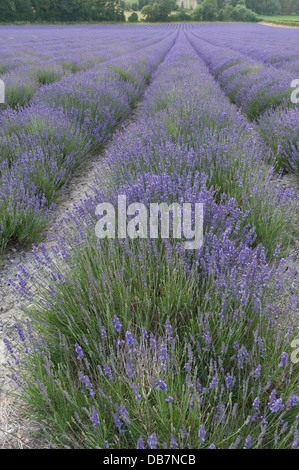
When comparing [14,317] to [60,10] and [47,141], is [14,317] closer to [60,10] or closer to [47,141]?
[47,141]

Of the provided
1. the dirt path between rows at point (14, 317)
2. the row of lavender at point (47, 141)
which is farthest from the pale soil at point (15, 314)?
the row of lavender at point (47, 141)

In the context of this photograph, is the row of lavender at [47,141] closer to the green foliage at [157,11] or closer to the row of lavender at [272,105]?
the row of lavender at [272,105]

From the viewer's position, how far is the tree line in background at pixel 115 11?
37.4m

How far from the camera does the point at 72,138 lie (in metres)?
3.82

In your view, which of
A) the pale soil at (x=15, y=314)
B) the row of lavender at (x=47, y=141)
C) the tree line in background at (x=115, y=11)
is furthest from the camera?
the tree line in background at (x=115, y=11)

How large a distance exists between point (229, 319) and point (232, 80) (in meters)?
6.31

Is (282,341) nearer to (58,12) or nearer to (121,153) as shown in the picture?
(121,153)

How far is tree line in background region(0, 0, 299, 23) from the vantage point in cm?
3738

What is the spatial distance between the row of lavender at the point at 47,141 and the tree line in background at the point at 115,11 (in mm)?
41000

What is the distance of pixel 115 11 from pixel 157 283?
184 feet

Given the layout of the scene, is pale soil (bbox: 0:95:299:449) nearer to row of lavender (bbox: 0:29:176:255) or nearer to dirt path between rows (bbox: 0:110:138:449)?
dirt path between rows (bbox: 0:110:138:449)

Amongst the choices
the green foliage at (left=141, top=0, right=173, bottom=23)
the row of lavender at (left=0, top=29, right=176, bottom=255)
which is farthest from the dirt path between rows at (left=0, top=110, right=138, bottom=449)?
the green foliage at (left=141, top=0, right=173, bottom=23)

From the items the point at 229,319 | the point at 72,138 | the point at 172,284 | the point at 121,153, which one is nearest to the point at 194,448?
the point at 229,319

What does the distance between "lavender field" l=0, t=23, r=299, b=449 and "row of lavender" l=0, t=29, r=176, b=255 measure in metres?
0.02
